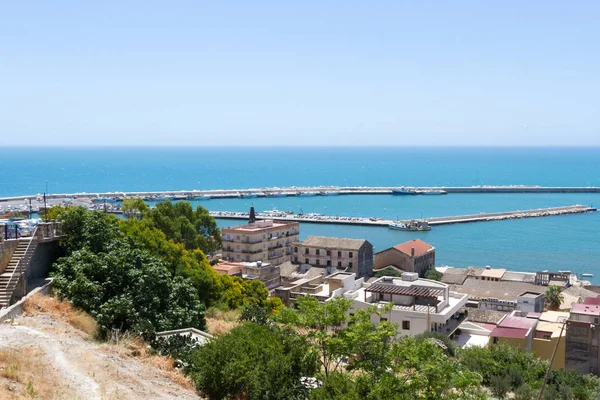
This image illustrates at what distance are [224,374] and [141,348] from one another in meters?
3.58

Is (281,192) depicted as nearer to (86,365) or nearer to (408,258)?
(408,258)

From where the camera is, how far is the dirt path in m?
11.3

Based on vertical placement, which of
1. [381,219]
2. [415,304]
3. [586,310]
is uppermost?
[586,310]

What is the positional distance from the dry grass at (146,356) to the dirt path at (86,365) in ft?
0.22

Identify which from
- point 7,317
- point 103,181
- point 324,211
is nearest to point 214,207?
point 324,211

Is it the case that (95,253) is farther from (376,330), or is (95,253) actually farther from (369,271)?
(369,271)

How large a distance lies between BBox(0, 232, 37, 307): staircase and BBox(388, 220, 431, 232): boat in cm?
8302

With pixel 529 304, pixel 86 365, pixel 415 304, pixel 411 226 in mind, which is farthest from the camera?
pixel 411 226

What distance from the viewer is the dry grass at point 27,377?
10469mm

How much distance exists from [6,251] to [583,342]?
2405 centimetres

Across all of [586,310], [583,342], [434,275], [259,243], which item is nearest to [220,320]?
[583,342]

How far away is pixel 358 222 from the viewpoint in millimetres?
103938

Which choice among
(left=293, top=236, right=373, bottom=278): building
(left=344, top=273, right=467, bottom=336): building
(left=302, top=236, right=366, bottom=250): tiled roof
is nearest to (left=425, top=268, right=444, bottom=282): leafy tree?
(left=293, top=236, right=373, bottom=278): building

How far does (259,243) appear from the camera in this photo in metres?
54.2
